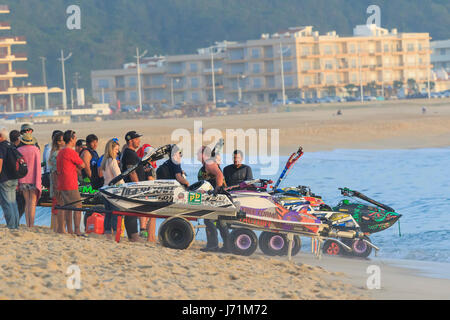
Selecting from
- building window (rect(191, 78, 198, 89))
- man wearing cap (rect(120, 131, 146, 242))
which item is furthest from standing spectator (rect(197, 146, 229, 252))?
building window (rect(191, 78, 198, 89))

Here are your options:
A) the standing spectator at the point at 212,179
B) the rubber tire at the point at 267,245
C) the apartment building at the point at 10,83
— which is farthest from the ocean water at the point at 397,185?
the apartment building at the point at 10,83

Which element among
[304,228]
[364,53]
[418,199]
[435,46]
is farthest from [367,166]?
[435,46]

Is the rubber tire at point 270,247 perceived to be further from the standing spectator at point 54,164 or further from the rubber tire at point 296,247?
the standing spectator at point 54,164

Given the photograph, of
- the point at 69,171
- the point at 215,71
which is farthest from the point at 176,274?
the point at 215,71

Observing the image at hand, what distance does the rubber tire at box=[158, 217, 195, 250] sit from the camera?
13047 mm

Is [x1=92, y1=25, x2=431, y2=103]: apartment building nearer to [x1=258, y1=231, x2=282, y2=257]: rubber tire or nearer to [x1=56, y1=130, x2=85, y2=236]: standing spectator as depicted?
[x1=258, y1=231, x2=282, y2=257]: rubber tire

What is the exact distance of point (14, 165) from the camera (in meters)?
13.3

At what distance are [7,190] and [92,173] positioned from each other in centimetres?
142

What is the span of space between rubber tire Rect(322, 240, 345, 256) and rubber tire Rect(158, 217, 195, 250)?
8.46 feet

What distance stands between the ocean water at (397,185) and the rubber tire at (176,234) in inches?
132

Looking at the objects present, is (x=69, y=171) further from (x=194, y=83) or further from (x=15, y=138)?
(x=194, y=83)

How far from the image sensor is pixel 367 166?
3472 cm

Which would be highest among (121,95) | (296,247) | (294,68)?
(294,68)
